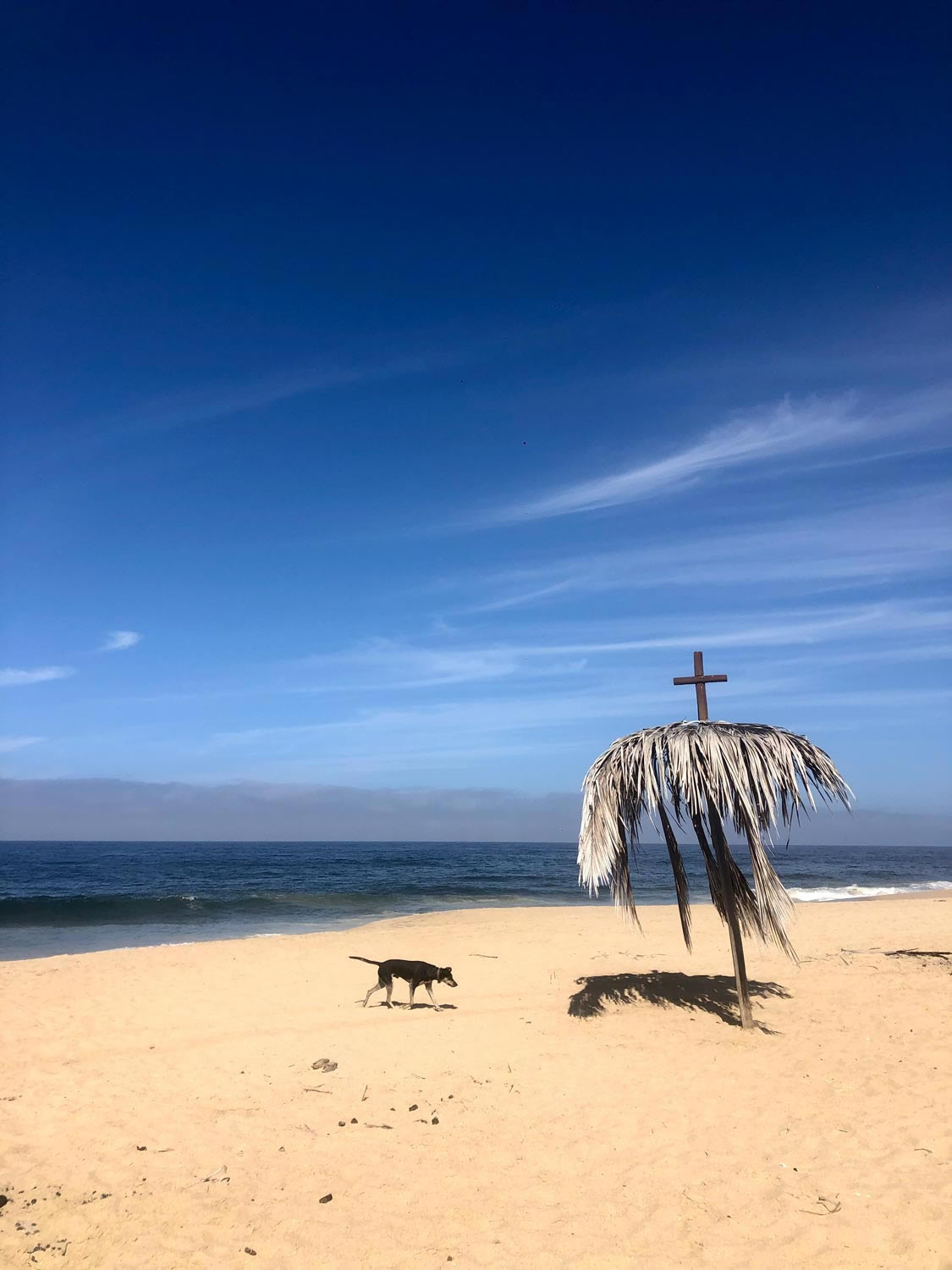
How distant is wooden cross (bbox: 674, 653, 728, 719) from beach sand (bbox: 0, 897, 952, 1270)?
12.9 ft

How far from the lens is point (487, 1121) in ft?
22.0

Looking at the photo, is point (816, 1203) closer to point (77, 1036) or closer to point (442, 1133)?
point (442, 1133)

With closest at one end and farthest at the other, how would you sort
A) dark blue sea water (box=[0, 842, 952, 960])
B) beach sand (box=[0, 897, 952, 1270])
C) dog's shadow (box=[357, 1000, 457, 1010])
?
beach sand (box=[0, 897, 952, 1270]) < dog's shadow (box=[357, 1000, 457, 1010]) < dark blue sea water (box=[0, 842, 952, 960])

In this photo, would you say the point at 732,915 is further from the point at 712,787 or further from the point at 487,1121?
the point at 487,1121

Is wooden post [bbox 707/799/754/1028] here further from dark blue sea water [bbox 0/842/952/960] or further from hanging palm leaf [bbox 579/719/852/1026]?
dark blue sea water [bbox 0/842/952/960]

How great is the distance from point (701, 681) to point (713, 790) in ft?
4.76

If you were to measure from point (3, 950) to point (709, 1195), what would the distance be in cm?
1963

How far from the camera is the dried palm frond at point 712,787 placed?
8.30 m

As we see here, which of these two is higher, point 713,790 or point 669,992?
point 713,790

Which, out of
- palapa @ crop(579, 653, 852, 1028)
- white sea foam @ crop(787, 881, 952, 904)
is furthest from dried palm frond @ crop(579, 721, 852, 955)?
white sea foam @ crop(787, 881, 952, 904)

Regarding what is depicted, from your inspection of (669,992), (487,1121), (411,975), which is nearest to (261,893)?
(411,975)

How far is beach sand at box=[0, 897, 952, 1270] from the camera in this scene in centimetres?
475

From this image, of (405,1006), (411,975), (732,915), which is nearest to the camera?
(732,915)

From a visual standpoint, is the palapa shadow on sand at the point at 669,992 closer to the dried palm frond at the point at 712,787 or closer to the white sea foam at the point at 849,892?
the dried palm frond at the point at 712,787
